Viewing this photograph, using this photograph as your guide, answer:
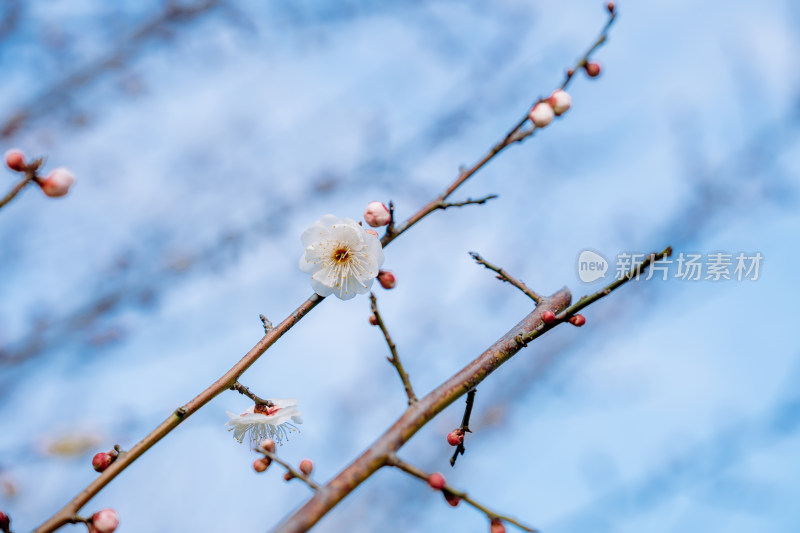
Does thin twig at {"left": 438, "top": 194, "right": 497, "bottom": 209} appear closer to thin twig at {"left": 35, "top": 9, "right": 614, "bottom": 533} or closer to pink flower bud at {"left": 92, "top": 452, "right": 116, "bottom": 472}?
thin twig at {"left": 35, "top": 9, "right": 614, "bottom": 533}

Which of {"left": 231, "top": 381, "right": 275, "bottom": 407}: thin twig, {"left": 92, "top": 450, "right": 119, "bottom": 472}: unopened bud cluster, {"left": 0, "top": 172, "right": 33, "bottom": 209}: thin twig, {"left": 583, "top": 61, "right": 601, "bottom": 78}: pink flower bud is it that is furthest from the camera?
{"left": 583, "top": 61, "right": 601, "bottom": 78}: pink flower bud

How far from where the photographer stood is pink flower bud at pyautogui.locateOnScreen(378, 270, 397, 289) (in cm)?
167

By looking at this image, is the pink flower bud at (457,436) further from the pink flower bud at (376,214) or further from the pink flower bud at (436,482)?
the pink flower bud at (376,214)

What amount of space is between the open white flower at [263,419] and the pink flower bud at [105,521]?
59 centimetres

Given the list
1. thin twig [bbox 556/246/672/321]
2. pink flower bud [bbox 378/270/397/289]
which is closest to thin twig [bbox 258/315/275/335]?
pink flower bud [bbox 378/270/397/289]

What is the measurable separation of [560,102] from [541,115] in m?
0.12

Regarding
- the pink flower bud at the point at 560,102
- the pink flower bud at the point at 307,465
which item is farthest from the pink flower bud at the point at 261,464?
the pink flower bud at the point at 560,102

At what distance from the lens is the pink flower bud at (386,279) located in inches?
65.9

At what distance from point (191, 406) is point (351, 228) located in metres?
0.94

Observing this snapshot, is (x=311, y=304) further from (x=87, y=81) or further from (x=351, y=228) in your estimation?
(x=87, y=81)

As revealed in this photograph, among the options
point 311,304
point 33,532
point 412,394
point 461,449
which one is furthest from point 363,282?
point 33,532

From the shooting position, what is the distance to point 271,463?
1380mm

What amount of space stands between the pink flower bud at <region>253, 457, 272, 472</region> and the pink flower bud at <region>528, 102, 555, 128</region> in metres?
1.05

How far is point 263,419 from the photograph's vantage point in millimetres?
1730
